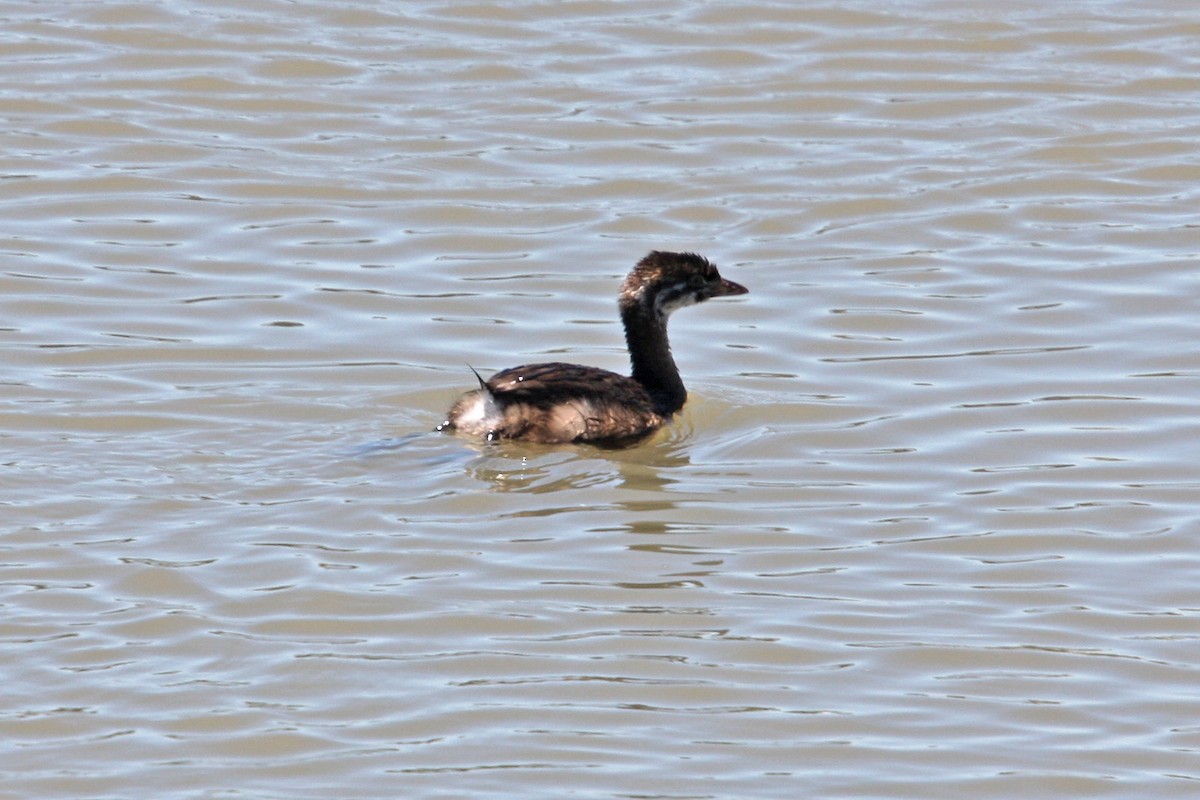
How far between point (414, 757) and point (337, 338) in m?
5.30

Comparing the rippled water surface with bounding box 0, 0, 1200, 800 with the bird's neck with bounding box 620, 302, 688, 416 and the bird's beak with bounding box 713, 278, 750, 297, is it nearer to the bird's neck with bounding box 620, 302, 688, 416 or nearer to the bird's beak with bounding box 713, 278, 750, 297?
the bird's neck with bounding box 620, 302, 688, 416

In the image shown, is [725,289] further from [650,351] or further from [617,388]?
[617,388]

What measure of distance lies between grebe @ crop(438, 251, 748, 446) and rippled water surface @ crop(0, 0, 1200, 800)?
0.16 metres

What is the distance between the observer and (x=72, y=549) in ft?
28.2

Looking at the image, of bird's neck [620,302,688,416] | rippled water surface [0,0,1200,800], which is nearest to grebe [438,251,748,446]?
bird's neck [620,302,688,416]

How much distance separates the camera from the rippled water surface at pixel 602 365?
7.15 meters

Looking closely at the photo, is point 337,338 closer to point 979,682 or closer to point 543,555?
point 543,555

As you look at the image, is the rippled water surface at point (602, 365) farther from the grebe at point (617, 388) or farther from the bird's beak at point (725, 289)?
the bird's beak at point (725, 289)

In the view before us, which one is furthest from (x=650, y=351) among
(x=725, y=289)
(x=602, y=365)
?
(x=602, y=365)

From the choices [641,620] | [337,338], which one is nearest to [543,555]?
[641,620]

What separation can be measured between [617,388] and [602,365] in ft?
4.51

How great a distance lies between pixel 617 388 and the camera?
10.6 meters

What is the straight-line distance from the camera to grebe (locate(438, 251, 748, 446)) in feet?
33.4

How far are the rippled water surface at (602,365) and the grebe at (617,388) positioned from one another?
0.52 ft
